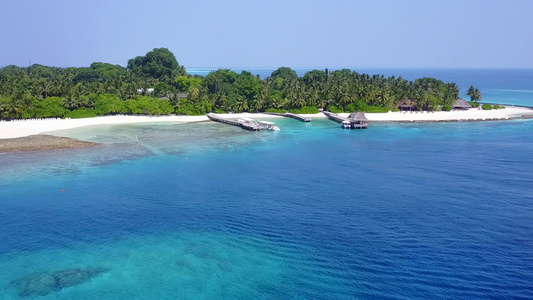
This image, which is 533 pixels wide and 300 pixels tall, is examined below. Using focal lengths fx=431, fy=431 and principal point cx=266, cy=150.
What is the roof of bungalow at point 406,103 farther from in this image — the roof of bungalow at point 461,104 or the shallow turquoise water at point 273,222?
the shallow turquoise water at point 273,222

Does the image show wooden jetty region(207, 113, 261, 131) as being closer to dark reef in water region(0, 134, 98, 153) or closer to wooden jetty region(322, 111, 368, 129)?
wooden jetty region(322, 111, 368, 129)

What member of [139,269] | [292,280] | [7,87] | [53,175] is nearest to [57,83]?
[7,87]

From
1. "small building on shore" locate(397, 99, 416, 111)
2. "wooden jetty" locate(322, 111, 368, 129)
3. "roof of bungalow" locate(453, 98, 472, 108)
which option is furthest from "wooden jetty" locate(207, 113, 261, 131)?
"roof of bungalow" locate(453, 98, 472, 108)

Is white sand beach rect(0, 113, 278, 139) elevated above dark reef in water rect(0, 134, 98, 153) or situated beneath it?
elevated above

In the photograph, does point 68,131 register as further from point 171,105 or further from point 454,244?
point 454,244

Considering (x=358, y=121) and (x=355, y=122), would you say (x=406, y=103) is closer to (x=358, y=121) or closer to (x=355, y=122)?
(x=358, y=121)

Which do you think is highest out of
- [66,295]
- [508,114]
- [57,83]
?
[57,83]
